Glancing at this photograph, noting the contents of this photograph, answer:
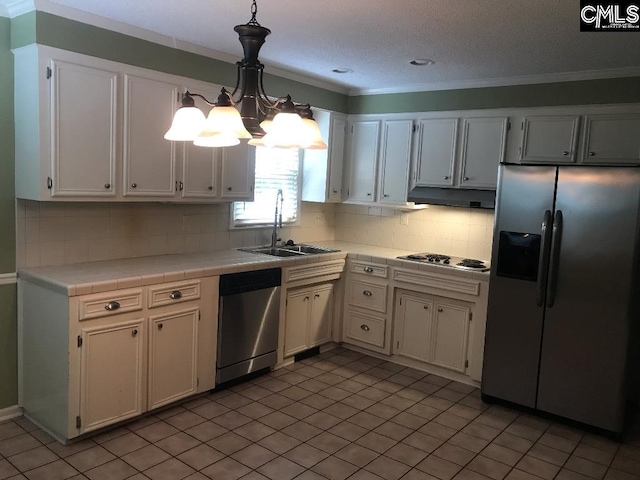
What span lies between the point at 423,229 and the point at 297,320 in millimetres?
1530

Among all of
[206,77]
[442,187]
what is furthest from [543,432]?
[206,77]

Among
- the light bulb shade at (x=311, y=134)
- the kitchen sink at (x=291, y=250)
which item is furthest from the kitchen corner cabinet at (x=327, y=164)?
the light bulb shade at (x=311, y=134)

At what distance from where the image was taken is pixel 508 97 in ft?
14.3

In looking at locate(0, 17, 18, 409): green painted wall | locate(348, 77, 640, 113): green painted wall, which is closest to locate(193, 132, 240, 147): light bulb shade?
locate(0, 17, 18, 409): green painted wall

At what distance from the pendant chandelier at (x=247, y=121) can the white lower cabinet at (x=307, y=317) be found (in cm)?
245

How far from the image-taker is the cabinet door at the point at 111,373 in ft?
9.95

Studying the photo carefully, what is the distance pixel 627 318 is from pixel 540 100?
5.91 ft

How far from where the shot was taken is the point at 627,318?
11.1 ft

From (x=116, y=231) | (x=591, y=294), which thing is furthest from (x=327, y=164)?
(x=591, y=294)

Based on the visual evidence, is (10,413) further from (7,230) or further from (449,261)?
(449,261)

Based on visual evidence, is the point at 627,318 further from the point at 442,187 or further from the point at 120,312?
the point at 120,312

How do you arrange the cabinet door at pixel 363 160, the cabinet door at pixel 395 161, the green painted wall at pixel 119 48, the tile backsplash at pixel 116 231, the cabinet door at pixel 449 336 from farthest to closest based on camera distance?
the cabinet door at pixel 363 160 < the cabinet door at pixel 395 161 < the cabinet door at pixel 449 336 < the tile backsplash at pixel 116 231 < the green painted wall at pixel 119 48

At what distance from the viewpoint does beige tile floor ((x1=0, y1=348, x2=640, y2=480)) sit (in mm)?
2908

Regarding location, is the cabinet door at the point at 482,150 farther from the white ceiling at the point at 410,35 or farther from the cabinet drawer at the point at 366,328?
the cabinet drawer at the point at 366,328
